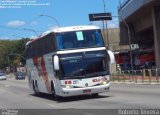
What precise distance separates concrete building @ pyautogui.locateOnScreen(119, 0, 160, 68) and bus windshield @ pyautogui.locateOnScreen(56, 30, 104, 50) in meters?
27.5

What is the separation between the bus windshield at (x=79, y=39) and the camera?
906 inches

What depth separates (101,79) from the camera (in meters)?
23.0

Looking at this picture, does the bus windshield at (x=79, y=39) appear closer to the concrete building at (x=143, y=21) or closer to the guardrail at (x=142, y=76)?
the guardrail at (x=142, y=76)

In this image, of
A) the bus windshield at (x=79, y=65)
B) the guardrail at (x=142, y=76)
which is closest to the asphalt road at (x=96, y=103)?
the bus windshield at (x=79, y=65)

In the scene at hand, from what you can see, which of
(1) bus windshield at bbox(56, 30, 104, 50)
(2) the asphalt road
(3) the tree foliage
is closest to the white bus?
(1) bus windshield at bbox(56, 30, 104, 50)

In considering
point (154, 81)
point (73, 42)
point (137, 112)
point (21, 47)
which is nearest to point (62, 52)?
point (73, 42)

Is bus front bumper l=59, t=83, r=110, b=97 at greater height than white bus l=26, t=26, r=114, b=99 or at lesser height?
lesser

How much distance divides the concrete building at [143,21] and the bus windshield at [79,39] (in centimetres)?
2755

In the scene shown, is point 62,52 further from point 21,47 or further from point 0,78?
point 21,47

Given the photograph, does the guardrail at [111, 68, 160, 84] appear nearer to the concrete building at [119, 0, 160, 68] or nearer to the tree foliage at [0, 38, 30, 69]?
the concrete building at [119, 0, 160, 68]

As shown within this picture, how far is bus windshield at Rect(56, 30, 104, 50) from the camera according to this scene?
2302 centimetres

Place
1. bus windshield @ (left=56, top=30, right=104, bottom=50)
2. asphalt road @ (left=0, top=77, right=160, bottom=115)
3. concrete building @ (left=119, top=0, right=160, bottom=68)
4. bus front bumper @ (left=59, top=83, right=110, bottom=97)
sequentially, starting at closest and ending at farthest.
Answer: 1. asphalt road @ (left=0, top=77, right=160, bottom=115)
2. bus front bumper @ (left=59, top=83, right=110, bottom=97)
3. bus windshield @ (left=56, top=30, right=104, bottom=50)
4. concrete building @ (left=119, top=0, right=160, bottom=68)

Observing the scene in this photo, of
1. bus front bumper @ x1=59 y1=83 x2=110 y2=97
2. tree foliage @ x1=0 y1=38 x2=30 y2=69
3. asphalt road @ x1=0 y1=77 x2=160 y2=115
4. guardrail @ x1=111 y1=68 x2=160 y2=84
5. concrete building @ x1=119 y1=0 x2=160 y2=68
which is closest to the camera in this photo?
asphalt road @ x1=0 y1=77 x2=160 y2=115

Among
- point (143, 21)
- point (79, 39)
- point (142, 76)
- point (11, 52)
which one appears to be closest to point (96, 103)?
point (79, 39)
